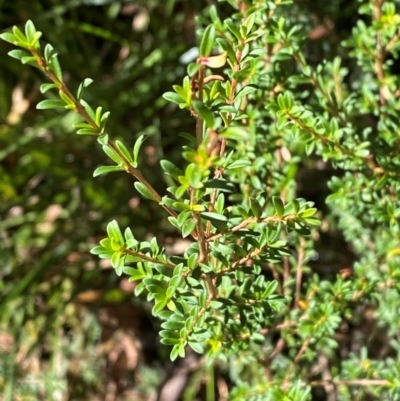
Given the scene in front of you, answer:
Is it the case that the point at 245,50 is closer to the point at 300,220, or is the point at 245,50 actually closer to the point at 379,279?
the point at 300,220

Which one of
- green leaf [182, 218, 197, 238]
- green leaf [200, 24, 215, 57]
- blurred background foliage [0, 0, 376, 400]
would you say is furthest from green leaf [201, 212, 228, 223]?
blurred background foliage [0, 0, 376, 400]

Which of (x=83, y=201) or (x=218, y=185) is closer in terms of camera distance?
(x=218, y=185)

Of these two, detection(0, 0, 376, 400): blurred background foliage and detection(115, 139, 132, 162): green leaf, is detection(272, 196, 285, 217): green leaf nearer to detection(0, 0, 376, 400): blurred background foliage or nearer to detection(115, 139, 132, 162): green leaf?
detection(115, 139, 132, 162): green leaf

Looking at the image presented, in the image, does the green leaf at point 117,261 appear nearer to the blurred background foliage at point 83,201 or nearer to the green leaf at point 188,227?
the green leaf at point 188,227

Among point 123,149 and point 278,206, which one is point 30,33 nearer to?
point 123,149

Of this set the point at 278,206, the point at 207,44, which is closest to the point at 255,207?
the point at 278,206

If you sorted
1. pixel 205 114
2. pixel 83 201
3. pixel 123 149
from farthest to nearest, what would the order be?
pixel 83 201 < pixel 123 149 < pixel 205 114

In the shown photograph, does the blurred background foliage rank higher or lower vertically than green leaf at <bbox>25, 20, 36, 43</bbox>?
lower

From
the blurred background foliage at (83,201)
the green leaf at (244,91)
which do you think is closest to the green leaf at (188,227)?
the green leaf at (244,91)

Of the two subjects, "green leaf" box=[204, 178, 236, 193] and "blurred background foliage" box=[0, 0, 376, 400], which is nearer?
"green leaf" box=[204, 178, 236, 193]
